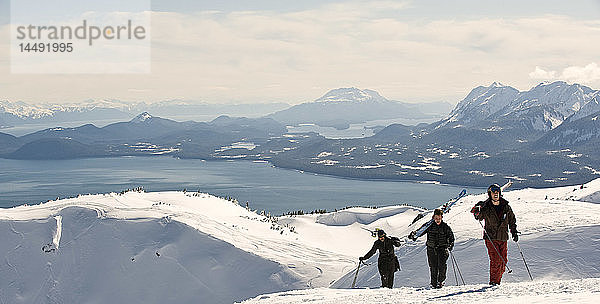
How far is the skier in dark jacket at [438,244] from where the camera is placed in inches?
463

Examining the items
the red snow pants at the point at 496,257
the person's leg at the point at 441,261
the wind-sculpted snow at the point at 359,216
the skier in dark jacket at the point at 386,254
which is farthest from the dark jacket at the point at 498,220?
the wind-sculpted snow at the point at 359,216

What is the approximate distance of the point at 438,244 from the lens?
11844 mm

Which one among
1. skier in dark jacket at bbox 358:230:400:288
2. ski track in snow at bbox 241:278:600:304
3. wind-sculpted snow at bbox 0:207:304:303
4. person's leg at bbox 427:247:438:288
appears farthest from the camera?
wind-sculpted snow at bbox 0:207:304:303

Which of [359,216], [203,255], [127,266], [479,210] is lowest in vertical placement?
[359,216]

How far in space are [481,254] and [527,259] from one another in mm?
1971

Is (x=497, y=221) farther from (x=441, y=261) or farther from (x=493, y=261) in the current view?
(x=441, y=261)

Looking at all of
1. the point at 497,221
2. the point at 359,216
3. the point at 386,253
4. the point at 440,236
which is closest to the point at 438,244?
the point at 440,236

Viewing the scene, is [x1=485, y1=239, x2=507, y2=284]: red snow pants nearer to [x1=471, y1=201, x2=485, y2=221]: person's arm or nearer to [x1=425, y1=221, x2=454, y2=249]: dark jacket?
[x1=471, y1=201, x2=485, y2=221]: person's arm

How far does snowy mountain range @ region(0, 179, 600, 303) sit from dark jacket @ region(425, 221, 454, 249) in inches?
149

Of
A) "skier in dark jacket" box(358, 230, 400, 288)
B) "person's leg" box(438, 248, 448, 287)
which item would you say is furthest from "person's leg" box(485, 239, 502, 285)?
"skier in dark jacket" box(358, 230, 400, 288)

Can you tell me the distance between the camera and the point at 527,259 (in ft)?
57.9

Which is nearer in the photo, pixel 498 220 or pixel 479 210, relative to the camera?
pixel 498 220

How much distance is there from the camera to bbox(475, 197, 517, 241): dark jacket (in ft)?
34.8

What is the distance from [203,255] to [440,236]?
20.5 m
